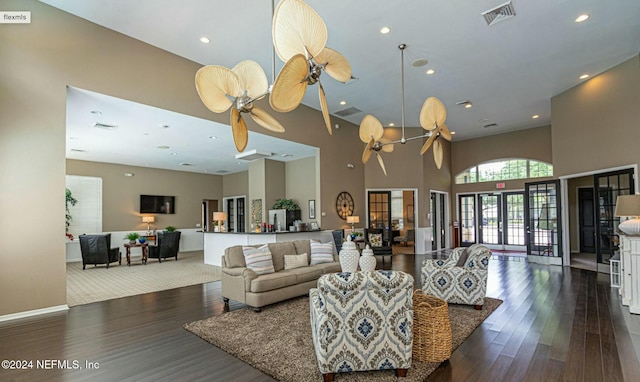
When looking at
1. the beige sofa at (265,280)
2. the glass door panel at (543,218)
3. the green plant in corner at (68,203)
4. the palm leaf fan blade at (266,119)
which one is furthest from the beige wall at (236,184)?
the glass door panel at (543,218)

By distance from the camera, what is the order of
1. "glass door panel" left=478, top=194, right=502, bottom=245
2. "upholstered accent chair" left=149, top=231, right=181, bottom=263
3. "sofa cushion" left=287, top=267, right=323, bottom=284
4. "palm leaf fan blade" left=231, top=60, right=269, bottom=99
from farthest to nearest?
"glass door panel" left=478, top=194, right=502, bottom=245, "upholstered accent chair" left=149, top=231, right=181, bottom=263, "sofa cushion" left=287, top=267, right=323, bottom=284, "palm leaf fan blade" left=231, top=60, right=269, bottom=99

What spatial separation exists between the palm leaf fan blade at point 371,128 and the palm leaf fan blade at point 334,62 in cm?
219

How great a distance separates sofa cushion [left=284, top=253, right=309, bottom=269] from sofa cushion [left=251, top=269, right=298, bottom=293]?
0.34m

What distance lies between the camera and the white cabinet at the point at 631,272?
4.15 meters

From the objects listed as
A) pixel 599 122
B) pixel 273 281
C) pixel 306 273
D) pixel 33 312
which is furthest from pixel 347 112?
pixel 33 312

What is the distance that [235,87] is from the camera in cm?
301

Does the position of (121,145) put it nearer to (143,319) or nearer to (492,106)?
(143,319)

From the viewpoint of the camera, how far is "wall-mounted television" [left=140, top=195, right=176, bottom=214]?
11.5 meters

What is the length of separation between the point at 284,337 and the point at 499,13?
206 inches

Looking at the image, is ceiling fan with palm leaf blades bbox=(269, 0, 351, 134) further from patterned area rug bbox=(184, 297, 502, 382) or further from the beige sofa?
the beige sofa

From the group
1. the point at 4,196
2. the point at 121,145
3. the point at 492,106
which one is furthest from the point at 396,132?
the point at 4,196

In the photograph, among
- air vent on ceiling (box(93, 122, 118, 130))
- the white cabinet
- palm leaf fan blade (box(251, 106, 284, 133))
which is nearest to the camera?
palm leaf fan blade (box(251, 106, 284, 133))

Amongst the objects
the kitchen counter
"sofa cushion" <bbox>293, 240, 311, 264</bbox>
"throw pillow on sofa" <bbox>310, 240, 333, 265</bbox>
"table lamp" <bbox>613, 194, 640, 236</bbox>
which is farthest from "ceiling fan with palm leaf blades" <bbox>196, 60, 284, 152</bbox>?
"table lamp" <bbox>613, 194, 640, 236</bbox>

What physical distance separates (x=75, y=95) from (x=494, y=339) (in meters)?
6.69
